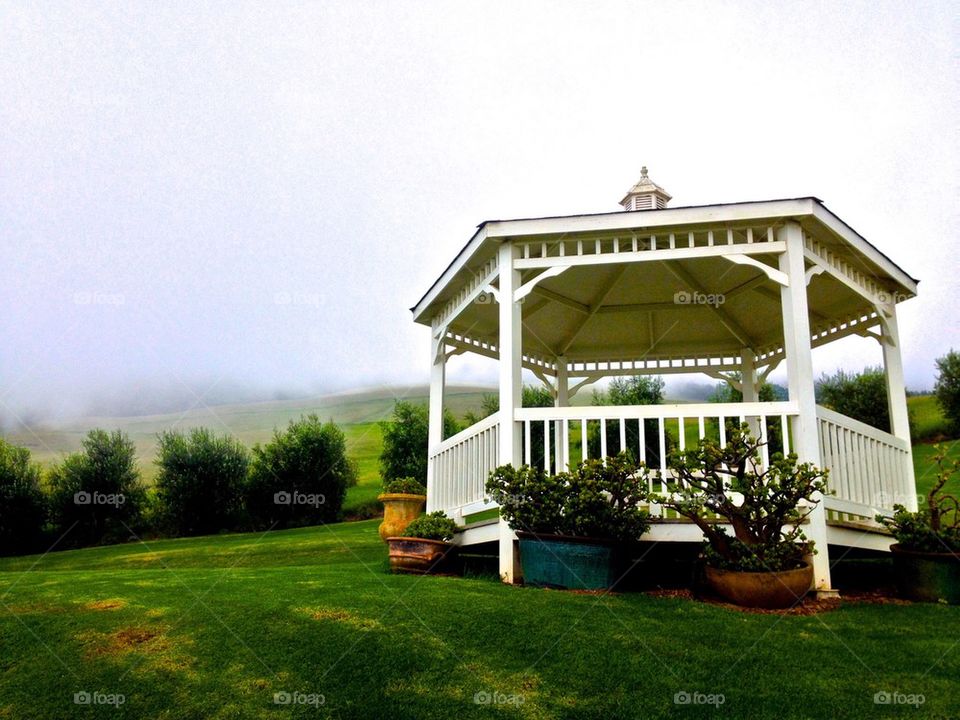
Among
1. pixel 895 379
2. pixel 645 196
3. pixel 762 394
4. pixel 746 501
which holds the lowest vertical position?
pixel 746 501

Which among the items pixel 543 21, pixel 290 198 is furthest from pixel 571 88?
pixel 290 198

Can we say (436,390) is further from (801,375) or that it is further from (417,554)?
(801,375)

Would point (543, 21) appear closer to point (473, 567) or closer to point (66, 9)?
point (473, 567)

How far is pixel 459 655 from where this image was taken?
4.91 meters

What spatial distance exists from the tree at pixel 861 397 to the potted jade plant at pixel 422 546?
19707 millimetres

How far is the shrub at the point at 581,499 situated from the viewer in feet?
21.6

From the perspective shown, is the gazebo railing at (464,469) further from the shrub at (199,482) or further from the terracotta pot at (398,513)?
the shrub at (199,482)

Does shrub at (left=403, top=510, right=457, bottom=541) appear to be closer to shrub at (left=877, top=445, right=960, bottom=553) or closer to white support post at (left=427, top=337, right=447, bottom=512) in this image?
white support post at (left=427, top=337, right=447, bottom=512)

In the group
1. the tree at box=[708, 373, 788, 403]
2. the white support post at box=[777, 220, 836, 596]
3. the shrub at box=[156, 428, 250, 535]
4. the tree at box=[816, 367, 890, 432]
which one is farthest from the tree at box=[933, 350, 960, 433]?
the shrub at box=[156, 428, 250, 535]

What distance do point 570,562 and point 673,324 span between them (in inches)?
253

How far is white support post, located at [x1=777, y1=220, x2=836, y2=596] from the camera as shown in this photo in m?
6.80

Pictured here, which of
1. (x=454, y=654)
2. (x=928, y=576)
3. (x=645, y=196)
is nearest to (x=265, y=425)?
(x=645, y=196)

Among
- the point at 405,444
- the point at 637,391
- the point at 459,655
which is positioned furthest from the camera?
the point at 405,444

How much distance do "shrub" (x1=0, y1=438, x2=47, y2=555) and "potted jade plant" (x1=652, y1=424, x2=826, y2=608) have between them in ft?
74.0
